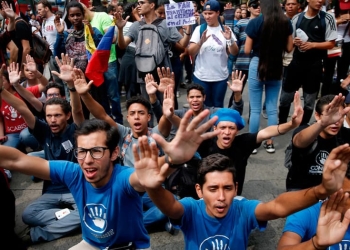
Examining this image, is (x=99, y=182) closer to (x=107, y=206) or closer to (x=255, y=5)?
(x=107, y=206)

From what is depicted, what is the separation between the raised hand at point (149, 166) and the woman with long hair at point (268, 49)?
2663 millimetres

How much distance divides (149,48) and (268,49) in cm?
141

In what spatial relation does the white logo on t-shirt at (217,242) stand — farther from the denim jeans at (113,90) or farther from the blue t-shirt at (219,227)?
the denim jeans at (113,90)

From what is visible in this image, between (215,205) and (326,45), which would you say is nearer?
(215,205)

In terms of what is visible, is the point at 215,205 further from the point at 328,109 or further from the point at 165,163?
the point at 328,109

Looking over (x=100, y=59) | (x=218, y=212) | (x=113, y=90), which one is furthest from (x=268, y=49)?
(x=218, y=212)

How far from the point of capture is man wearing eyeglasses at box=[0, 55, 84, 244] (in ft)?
9.70

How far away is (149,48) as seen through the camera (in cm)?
418

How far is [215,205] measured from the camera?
1862 mm

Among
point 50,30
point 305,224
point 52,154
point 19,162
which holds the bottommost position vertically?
point 52,154

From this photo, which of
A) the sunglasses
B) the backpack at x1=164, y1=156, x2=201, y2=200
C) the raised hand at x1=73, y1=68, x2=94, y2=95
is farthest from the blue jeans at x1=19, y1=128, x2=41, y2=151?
the sunglasses

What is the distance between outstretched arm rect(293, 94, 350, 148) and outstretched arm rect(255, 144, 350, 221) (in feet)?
2.07

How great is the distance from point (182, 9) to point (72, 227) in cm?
283

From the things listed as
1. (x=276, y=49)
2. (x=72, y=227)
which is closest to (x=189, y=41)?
(x=276, y=49)
